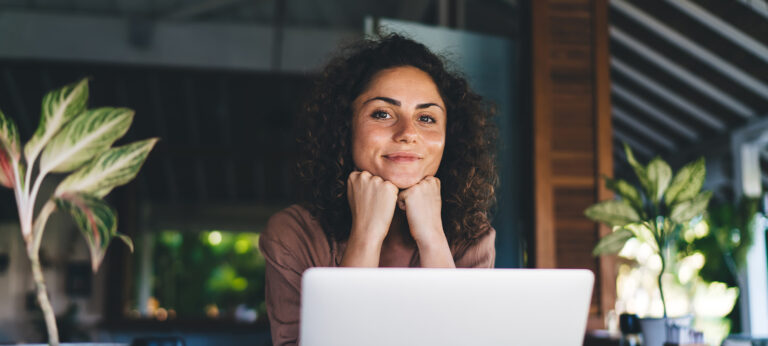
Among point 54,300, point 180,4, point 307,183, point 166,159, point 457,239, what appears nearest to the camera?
point 457,239

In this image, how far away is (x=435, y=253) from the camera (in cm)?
133

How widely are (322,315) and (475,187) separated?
3.24ft

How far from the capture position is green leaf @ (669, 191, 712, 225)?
1.66 metres

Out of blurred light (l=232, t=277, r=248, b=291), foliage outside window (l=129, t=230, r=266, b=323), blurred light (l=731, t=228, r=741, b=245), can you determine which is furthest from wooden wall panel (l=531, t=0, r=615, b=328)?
blurred light (l=232, t=277, r=248, b=291)

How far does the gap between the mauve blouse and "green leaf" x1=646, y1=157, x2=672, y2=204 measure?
0.49m

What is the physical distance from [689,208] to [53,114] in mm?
1520

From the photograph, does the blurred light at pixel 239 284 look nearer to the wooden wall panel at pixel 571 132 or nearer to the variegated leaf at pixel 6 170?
the wooden wall panel at pixel 571 132

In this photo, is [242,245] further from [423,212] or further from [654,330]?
[423,212]

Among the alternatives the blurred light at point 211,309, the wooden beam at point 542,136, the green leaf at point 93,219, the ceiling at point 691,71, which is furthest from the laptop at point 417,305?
the blurred light at point 211,309

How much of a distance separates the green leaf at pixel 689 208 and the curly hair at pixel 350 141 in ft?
1.62

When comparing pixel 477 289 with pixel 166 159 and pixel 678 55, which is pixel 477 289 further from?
pixel 166 159

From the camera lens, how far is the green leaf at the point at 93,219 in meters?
0.83

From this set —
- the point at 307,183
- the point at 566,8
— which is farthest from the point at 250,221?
the point at 307,183

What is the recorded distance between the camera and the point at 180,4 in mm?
6984
